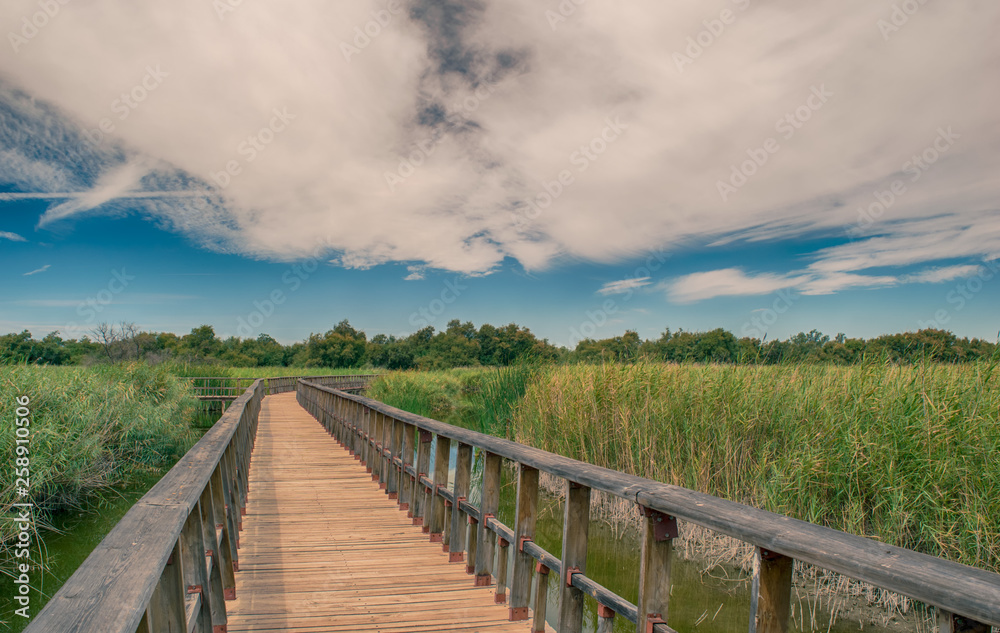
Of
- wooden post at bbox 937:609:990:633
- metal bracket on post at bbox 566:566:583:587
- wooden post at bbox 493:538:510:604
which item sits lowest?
wooden post at bbox 493:538:510:604

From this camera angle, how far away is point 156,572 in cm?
145

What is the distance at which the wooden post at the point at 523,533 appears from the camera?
128 inches

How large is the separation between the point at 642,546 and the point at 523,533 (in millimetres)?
1241

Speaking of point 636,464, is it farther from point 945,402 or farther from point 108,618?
point 108,618

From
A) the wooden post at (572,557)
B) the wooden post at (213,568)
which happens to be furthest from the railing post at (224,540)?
the wooden post at (572,557)

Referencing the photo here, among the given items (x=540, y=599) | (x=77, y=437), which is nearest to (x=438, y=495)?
(x=540, y=599)

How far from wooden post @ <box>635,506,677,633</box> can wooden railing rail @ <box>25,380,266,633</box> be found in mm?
A: 1606

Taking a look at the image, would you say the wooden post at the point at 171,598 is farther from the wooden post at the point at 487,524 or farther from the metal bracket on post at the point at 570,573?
the wooden post at the point at 487,524

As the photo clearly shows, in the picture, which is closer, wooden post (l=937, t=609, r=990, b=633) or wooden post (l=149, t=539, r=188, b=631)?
wooden post (l=937, t=609, r=990, b=633)

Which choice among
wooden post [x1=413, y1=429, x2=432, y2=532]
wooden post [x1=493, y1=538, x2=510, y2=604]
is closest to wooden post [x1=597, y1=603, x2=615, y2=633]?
wooden post [x1=493, y1=538, x2=510, y2=604]

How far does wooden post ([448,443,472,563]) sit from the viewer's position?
168 inches

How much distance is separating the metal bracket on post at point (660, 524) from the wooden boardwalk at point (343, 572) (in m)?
1.43

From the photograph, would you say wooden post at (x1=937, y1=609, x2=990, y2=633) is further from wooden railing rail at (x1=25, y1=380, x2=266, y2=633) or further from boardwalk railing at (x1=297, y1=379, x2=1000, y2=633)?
wooden railing rail at (x1=25, y1=380, x2=266, y2=633)

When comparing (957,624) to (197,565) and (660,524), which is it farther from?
(197,565)
